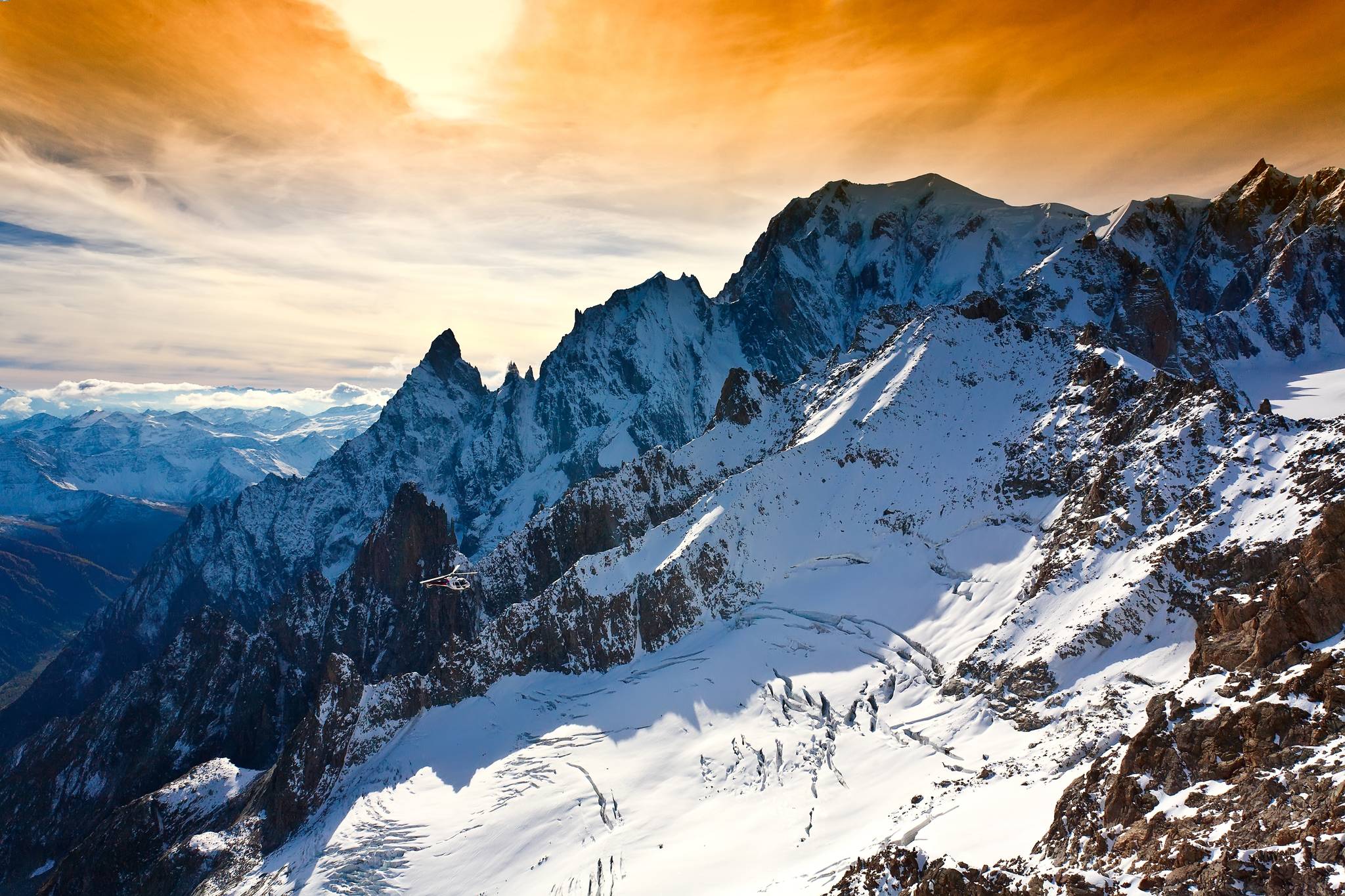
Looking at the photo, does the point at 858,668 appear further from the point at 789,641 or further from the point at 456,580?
the point at 456,580

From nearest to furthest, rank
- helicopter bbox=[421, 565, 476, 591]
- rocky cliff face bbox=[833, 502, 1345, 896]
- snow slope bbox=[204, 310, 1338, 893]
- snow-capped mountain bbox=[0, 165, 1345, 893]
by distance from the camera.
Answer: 1. rocky cliff face bbox=[833, 502, 1345, 896]
2. snow slope bbox=[204, 310, 1338, 893]
3. snow-capped mountain bbox=[0, 165, 1345, 893]
4. helicopter bbox=[421, 565, 476, 591]

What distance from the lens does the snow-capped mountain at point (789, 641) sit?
56.3 m

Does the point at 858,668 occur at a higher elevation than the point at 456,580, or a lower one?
lower

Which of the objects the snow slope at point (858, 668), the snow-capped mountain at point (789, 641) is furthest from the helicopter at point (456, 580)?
the snow slope at point (858, 668)

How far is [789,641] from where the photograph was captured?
286 ft

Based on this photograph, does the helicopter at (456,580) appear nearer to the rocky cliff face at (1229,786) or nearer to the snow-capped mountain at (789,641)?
the snow-capped mountain at (789,641)

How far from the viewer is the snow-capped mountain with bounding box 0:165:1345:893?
56281 mm

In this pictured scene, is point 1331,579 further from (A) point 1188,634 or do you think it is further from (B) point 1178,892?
(B) point 1178,892

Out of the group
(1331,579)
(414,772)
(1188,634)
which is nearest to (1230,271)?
(1188,634)

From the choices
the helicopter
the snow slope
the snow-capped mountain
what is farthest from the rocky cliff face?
the helicopter

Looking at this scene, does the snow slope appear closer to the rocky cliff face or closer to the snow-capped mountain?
the snow-capped mountain

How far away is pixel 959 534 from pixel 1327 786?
6199cm

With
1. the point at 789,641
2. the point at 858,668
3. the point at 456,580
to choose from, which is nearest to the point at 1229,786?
the point at 858,668

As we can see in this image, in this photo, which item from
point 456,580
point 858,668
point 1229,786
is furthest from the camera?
point 456,580
